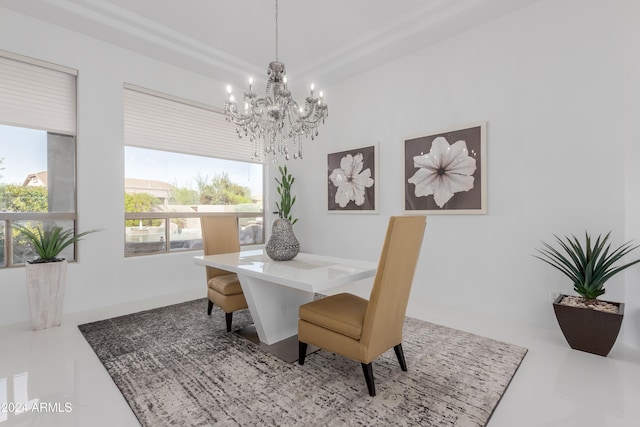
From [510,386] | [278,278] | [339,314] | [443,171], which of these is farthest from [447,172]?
[278,278]

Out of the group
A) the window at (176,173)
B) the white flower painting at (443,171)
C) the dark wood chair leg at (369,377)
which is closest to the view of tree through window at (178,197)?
the window at (176,173)

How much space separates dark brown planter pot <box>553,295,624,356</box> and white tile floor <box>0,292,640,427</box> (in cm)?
7

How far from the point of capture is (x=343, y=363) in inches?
85.3

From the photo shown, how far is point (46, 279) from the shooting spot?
2.83 m

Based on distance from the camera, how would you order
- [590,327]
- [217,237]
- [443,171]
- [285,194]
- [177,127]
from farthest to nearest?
[285,194] < [177,127] < [443,171] < [217,237] < [590,327]

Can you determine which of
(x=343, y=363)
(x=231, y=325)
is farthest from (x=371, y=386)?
(x=231, y=325)

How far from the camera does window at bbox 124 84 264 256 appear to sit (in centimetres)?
384

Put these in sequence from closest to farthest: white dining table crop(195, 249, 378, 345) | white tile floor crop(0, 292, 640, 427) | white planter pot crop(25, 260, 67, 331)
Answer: white tile floor crop(0, 292, 640, 427) < white dining table crop(195, 249, 378, 345) < white planter pot crop(25, 260, 67, 331)

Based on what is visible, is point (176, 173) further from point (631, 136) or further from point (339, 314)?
point (631, 136)

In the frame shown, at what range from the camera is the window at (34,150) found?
299cm

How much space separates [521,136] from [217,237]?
3169 mm

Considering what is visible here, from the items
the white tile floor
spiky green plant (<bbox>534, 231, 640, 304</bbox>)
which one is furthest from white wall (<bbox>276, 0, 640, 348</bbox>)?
the white tile floor

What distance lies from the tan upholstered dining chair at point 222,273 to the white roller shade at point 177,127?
1570mm

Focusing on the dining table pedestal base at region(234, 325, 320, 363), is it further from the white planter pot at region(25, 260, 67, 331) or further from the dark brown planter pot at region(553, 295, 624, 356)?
the dark brown planter pot at region(553, 295, 624, 356)
